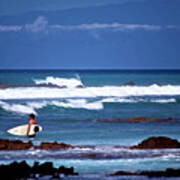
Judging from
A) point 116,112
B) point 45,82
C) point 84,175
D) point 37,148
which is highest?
point 45,82

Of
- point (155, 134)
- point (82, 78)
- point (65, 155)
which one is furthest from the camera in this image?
point (82, 78)

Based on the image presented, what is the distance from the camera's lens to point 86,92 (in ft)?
36.2

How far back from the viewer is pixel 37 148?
9.42 m

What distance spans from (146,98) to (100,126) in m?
1.23

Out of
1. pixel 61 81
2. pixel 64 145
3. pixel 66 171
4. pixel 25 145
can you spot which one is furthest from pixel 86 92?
pixel 66 171

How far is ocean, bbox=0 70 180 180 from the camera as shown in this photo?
8.98 m

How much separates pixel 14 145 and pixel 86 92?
210 centimetres

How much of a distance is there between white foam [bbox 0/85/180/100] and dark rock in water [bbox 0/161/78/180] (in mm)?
2353

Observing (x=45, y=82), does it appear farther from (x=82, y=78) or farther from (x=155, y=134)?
(x=155, y=134)

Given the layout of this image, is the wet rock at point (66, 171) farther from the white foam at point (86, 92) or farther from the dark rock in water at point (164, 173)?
the white foam at point (86, 92)

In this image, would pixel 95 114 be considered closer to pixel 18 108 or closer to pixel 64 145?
pixel 64 145

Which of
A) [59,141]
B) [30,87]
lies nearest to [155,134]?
Result: [59,141]

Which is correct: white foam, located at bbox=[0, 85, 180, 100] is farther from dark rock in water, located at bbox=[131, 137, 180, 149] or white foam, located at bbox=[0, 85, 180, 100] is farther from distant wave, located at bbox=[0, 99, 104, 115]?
dark rock in water, located at bbox=[131, 137, 180, 149]

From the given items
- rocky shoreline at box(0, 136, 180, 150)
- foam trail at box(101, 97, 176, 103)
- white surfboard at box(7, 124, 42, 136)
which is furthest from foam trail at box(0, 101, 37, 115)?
foam trail at box(101, 97, 176, 103)
